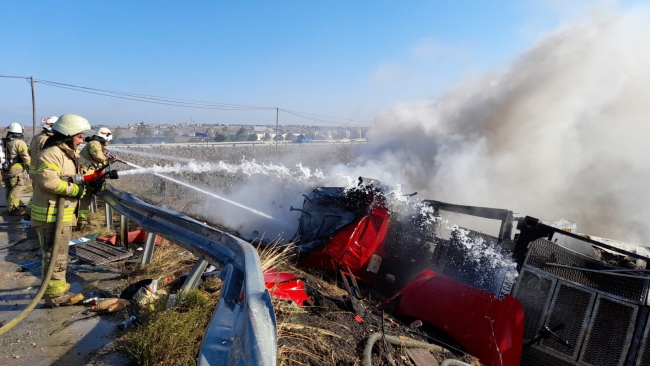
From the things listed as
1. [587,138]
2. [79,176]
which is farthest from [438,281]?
[587,138]

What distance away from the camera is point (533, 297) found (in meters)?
4.36

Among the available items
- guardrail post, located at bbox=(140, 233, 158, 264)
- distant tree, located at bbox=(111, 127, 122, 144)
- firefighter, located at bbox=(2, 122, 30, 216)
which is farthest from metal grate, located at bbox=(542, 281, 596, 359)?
distant tree, located at bbox=(111, 127, 122, 144)

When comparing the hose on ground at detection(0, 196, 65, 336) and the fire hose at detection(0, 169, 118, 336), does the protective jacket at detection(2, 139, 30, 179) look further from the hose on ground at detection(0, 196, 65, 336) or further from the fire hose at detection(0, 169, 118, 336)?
the hose on ground at detection(0, 196, 65, 336)

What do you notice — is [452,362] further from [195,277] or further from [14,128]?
[14,128]

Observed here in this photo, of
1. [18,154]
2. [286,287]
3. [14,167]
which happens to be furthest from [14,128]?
[286,287]

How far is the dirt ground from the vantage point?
9.03 feet

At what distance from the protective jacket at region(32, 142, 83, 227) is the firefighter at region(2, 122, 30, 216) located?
4.96m

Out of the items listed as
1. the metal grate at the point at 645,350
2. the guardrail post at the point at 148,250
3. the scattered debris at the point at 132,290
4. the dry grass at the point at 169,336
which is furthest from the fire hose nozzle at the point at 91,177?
the metal grate at the point at 645,350

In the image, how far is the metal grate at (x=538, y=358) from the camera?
13.5ft

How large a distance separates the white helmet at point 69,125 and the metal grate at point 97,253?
64.6 inches

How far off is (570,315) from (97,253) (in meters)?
5.55

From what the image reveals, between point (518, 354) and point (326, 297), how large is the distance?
207 centimetres

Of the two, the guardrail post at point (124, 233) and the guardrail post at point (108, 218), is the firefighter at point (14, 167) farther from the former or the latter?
the guardrail post at point (124, 233)

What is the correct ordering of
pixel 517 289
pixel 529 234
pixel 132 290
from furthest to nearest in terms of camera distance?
pixel 529 234 < pixel 517 289 < pixel 132 290
